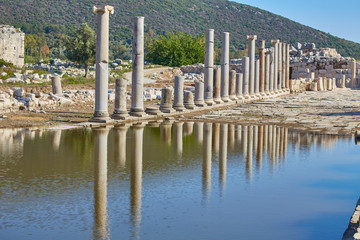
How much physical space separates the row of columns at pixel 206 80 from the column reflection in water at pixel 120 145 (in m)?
1.27

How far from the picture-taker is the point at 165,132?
639 inches

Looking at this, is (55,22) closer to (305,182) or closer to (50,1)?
(50,1)

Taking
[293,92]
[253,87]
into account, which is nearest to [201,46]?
[293,92]

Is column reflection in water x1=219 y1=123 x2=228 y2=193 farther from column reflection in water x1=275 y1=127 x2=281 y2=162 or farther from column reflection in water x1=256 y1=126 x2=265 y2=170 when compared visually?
column reflection in water x1=275 y1=127 x2=281 y2=162

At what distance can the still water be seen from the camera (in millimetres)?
6918

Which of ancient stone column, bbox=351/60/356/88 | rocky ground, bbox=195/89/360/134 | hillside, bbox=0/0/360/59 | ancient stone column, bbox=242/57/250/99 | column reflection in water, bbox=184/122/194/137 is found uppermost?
hillside, bbox=0/0/360/59

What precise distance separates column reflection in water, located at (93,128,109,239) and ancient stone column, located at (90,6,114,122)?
116 inches

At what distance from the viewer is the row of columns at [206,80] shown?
700 inches

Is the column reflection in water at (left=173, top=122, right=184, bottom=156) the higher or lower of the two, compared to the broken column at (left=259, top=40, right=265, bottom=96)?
lower

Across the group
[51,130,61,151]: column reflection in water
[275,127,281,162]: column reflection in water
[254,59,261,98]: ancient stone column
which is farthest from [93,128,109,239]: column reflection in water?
[254,59,261,98]: ancient stone column

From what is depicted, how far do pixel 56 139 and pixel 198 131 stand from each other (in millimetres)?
4680

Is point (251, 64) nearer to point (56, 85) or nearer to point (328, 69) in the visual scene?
point (56, 85)

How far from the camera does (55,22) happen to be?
3971 inches

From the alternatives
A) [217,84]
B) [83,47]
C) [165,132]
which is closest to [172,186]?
[165,132]
